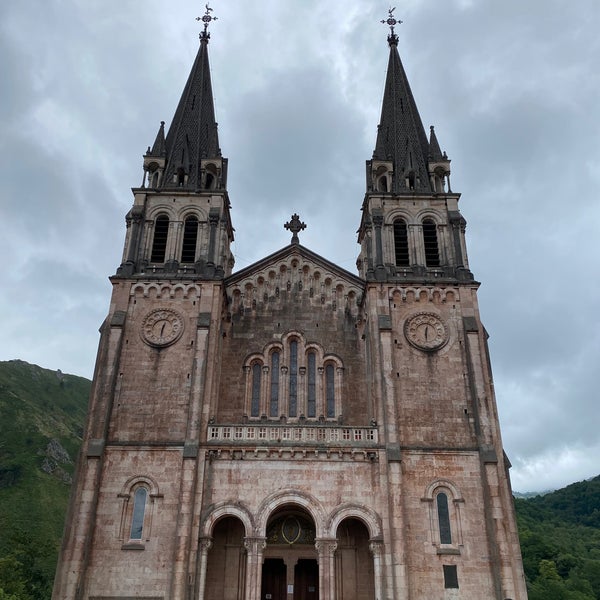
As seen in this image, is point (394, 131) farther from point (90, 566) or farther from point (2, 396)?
point (2, 396)

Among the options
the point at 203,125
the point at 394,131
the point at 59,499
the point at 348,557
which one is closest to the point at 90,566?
the point at 348,557

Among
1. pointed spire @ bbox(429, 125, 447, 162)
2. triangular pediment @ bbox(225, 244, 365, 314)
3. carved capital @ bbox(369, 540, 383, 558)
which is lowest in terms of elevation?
carved capital @ bbox(369, 540, 383, 558)

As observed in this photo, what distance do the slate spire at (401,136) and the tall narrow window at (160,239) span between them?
13.7 metres

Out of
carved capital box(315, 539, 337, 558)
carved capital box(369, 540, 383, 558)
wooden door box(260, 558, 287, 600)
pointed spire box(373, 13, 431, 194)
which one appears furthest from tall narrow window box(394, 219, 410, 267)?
wooden door box(260, 558, 287, 600)

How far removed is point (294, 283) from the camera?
113 ft

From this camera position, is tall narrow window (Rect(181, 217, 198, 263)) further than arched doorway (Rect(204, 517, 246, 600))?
Yes

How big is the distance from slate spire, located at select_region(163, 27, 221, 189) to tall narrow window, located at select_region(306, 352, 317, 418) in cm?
1280

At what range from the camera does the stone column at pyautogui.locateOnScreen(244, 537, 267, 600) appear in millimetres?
25031

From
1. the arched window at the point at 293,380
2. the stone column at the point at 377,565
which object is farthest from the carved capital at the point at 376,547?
the arched window at the point at 293,380

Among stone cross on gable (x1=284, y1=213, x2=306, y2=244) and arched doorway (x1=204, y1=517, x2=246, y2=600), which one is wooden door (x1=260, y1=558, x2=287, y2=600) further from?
stone cross on gable (x1=284, y1=213, x2=306, y2=244)

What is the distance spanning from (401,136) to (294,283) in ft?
44.8

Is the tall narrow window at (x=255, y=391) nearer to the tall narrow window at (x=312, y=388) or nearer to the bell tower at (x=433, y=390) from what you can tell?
the tall narrow window at (x=312, y=388)

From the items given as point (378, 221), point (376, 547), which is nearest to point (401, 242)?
point (378, 221)

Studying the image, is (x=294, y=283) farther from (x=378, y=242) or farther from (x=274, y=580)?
(x=274, y=580)
